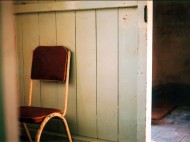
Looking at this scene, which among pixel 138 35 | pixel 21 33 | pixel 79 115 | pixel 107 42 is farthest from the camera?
pixel 21 33

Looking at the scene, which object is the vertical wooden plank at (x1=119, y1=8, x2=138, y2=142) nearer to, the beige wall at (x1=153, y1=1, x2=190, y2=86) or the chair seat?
the chair seat

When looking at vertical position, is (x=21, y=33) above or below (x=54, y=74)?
above

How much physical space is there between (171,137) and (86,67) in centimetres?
128

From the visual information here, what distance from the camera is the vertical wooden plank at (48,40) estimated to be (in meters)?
2.94

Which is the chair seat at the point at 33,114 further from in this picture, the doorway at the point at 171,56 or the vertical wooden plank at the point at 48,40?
the doorway at the point at 171,56

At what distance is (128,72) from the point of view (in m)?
2.60

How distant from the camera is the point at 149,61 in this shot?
2.54 metres

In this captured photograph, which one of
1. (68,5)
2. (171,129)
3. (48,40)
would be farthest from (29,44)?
(171,129)

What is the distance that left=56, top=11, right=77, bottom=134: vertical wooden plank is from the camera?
2.83 metres

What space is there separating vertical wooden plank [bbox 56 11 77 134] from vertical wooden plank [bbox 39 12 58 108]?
0.06 meters

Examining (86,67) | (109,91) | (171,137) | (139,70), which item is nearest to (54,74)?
(86,67)

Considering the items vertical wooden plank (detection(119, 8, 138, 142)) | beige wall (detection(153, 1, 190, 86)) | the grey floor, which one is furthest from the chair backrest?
beige wall (detection(153, 1, 190, 86))

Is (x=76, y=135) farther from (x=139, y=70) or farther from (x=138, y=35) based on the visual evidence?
(x=138, y=35)

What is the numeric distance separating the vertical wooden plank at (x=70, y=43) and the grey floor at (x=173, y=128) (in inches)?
35.8
